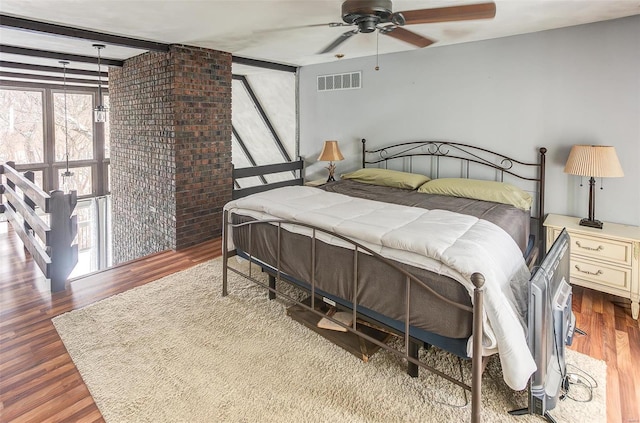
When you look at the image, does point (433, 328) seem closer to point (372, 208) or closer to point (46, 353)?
point (372, 208)

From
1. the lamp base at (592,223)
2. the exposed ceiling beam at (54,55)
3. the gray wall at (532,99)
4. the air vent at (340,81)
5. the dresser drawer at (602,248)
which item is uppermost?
the exposed ceiling beam at (54,55)

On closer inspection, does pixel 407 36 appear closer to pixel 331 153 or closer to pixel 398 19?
pixel 398 19

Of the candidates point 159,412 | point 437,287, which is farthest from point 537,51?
point 159,412

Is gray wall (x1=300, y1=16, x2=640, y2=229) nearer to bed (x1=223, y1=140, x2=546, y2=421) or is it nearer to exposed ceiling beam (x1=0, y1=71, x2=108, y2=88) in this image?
bed (x1=223, y1=140, x2=546, y2=421)

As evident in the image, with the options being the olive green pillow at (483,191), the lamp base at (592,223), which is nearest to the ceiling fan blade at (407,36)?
the olive green pillow at (483,191)

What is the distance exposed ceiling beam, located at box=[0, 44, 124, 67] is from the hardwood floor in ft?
7.68

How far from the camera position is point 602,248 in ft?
10.0

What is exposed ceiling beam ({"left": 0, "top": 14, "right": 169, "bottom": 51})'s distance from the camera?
3232 millimetres

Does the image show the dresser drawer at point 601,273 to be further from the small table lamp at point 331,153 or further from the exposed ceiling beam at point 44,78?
the exposed ceiling beam at point 44,78

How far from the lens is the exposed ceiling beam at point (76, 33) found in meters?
3.23

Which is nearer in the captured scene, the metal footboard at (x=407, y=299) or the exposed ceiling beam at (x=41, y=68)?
the metal footboard at (x=407, y=299)

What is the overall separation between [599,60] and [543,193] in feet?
4.10

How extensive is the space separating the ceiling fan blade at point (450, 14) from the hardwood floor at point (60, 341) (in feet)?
7.52

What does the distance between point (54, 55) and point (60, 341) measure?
12.8ft
